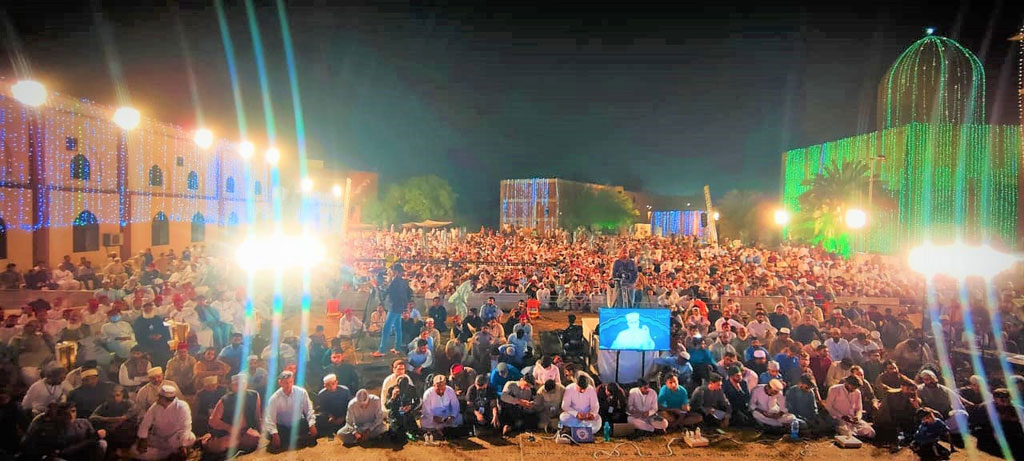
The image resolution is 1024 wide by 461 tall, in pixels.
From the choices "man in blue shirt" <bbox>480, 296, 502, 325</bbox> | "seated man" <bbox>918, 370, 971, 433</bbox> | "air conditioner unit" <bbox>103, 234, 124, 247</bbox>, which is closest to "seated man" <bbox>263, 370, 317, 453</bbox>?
"man in blue shirt" <bbox>480, 296, 502, 325</bbox>

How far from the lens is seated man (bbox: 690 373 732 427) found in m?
8.44

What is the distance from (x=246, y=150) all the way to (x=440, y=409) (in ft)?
100

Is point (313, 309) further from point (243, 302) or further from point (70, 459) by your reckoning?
point (70, 459)

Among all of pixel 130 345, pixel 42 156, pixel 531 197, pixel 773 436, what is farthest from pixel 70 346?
pixel 531 197

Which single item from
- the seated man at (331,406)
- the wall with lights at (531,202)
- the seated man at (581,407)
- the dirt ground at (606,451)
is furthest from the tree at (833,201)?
the wall with lights at (531,202)

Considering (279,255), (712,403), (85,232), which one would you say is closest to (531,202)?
(85,232)

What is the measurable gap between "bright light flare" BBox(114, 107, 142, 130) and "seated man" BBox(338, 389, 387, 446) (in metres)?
20.1

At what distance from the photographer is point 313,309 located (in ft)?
53.9

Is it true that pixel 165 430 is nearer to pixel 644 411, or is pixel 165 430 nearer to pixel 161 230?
pixel 644 411

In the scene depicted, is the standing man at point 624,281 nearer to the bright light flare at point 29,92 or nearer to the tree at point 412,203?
the bright light flare at point 29,92

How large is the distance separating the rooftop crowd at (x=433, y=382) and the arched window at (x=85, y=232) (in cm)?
926

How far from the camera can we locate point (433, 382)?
8.26 metres

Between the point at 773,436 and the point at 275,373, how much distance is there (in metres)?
6.98

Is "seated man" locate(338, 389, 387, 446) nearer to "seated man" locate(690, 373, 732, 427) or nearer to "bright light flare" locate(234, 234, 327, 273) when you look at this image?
"seated man" locate(690, 373, 732, 427)
